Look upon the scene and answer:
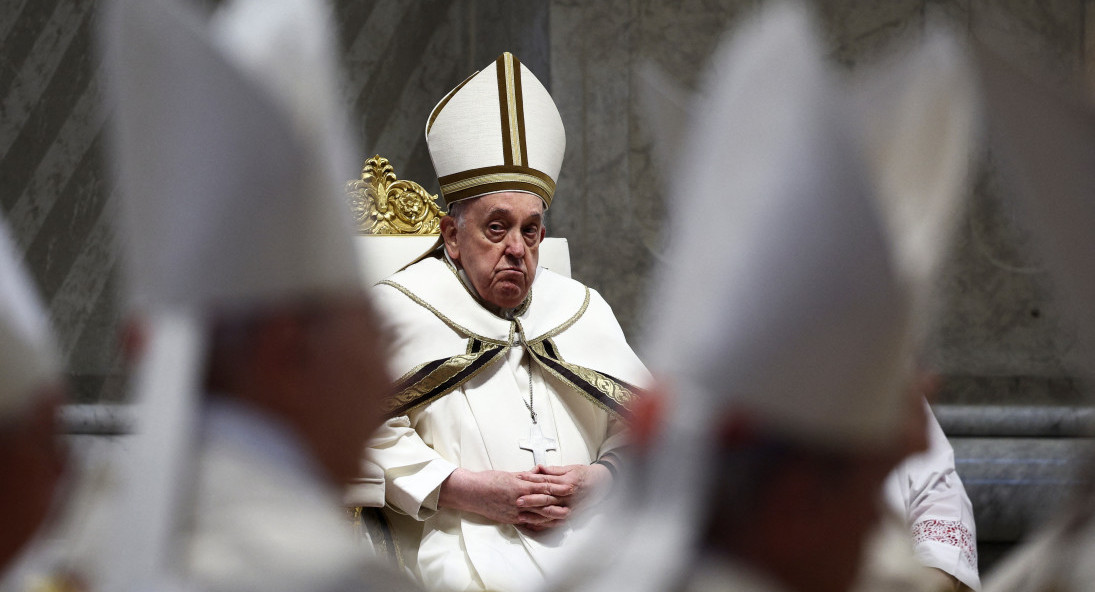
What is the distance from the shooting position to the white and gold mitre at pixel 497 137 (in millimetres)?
3369

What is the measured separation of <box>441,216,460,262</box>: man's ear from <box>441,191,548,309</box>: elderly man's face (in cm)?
1

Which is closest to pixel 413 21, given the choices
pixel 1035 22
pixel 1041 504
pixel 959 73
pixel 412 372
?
pixel 1035 22

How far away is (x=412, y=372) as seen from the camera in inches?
122

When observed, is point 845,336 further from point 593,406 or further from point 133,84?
point 593,406

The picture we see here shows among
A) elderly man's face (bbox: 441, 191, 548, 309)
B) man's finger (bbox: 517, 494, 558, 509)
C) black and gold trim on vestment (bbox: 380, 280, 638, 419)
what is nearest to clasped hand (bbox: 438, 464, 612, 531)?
man's finger (bbox: 517, 494, 558, 509)

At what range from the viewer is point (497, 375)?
3240 mm

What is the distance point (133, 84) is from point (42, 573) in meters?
0.35

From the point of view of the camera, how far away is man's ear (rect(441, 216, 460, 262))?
11.1 ft

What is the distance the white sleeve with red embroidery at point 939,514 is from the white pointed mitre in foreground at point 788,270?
2.10 meters

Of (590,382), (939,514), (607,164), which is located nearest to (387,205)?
(590,382)

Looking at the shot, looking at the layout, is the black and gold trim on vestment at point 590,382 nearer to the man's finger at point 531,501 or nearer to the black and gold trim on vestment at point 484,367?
the black and gold trim on vestment at point 484,367

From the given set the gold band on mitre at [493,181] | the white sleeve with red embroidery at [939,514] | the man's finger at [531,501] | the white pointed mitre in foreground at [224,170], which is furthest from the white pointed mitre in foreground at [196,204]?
the gold band on mitre at [493,181]

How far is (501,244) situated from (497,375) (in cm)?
36

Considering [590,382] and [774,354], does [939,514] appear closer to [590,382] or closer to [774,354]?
[590,382]
